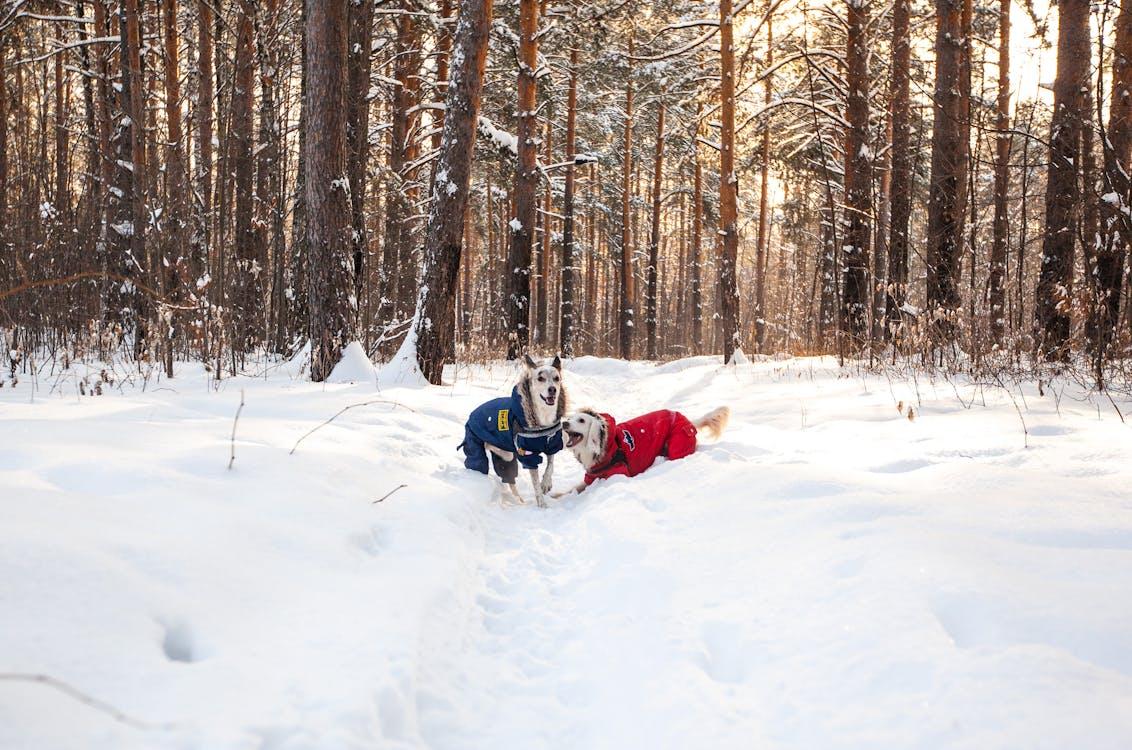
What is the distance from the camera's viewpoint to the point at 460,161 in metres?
8.94

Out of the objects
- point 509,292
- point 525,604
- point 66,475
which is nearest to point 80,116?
point 509,292

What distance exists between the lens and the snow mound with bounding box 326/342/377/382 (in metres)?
7.98

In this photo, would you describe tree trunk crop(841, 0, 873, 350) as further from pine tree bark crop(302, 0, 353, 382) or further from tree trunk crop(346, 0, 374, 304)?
pine tree bark crop(302, 0, 353, 382)

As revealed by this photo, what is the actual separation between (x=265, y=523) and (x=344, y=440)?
1.93 m

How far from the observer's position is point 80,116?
1622 cm

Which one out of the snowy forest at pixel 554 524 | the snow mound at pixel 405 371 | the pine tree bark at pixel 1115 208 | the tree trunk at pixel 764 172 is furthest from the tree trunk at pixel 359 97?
the pine tree bark at pixel 1115 208

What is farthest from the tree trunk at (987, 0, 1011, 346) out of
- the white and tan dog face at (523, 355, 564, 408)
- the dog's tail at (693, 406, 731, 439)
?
the white and tan dog face at (523, 355, 564, 408)

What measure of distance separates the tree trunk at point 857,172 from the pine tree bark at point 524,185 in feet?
21.9

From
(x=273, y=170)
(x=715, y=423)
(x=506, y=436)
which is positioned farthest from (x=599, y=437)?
(x=273, y=170)

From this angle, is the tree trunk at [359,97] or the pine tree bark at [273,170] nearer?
the pine tree bark at [273,170]

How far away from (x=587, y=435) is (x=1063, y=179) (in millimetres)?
7559

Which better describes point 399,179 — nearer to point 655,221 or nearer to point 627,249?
point 627,249

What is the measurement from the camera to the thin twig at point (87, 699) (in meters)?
1.38

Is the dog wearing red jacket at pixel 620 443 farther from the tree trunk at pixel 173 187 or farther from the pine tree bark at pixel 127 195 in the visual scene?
the pine tree bark at pixel 127 195
